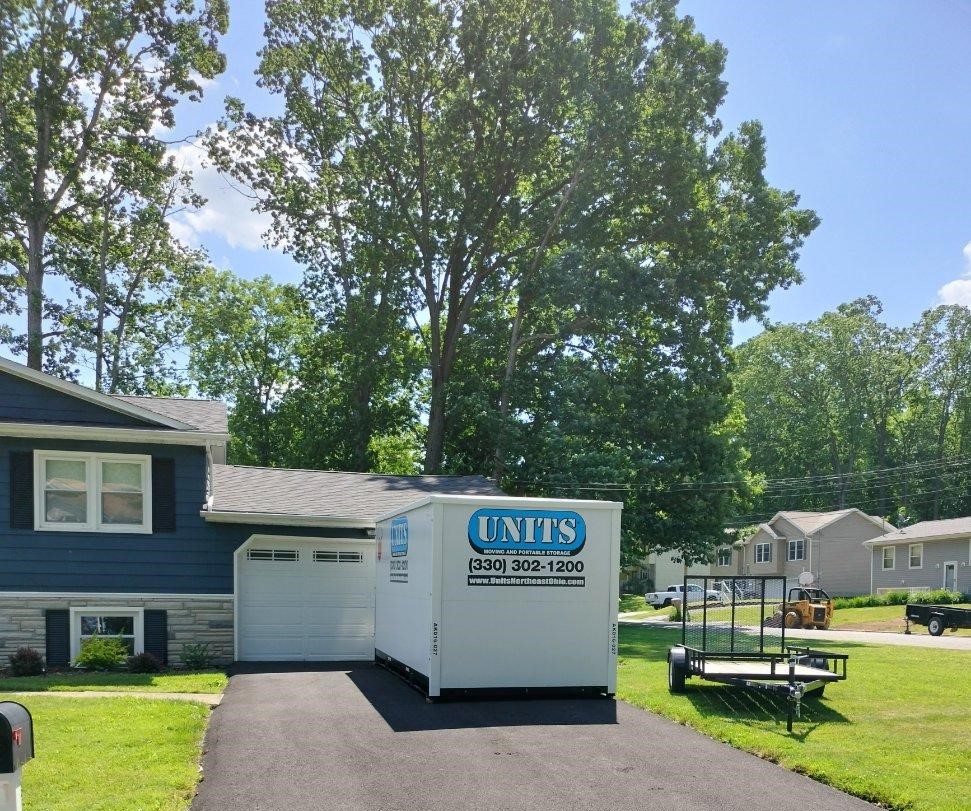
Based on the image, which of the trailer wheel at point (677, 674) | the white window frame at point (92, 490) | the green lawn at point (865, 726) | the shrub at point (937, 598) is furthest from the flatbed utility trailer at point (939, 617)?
the white window frame at point (92, 490)

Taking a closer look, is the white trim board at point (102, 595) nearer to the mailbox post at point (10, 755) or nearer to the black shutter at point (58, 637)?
the black shutter at point (58, 637)

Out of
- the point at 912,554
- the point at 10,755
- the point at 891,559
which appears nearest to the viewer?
the point at 10,755

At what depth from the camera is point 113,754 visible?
28.6 feet

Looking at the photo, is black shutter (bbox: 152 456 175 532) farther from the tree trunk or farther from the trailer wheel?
the tree trunk

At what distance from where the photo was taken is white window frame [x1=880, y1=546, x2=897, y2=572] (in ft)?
164

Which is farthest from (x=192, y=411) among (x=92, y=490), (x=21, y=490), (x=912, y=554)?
(x=912, y=554)

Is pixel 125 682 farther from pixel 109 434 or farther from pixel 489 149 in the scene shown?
pixel 489 149

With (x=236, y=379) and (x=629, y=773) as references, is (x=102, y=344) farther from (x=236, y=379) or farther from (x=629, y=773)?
(x=629, y=773)

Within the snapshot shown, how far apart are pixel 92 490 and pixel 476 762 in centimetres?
1046

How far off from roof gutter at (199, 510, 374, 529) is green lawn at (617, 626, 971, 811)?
5.85m

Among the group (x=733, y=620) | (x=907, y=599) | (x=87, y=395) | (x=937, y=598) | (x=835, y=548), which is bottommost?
(x=907, y=599)

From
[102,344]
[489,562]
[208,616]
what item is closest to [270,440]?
[102,344]

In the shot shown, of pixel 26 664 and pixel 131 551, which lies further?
pixel 131 551

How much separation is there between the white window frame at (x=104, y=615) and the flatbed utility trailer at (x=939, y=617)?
2119cm
